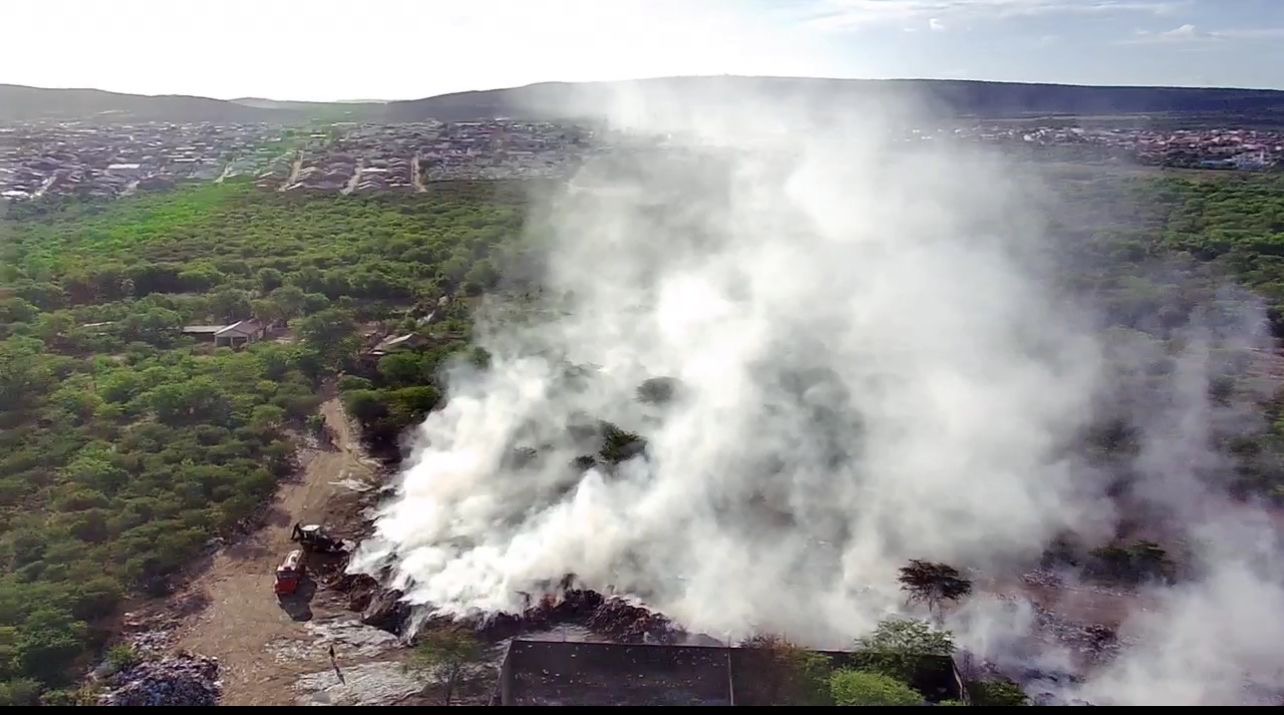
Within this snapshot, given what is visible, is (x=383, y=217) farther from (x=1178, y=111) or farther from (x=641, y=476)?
(x=1178, y=111)

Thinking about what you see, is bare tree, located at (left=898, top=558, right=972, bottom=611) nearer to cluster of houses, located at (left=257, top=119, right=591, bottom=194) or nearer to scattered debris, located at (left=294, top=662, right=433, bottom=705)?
scattered debris, located at (left=294, top=662, right=433, bottom=705)

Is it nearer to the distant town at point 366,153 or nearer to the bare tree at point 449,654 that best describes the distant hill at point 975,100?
the distant town at point 366,153

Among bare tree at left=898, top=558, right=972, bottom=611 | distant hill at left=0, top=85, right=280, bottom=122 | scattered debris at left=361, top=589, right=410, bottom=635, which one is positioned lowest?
scattered debris at left=361, top=589, right=410, bottom=635

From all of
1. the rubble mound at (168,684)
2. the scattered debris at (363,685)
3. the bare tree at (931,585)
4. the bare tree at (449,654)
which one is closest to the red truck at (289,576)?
the rubble mound at (168,684)

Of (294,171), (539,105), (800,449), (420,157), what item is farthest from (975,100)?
(800,449)

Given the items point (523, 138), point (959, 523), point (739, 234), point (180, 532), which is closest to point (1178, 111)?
point (523, 138)

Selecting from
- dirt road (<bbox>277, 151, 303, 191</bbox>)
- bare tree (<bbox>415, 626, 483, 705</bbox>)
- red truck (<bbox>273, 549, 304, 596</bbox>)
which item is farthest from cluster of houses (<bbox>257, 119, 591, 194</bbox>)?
Result: bare tree (<bbox>415, 626, 483, 705</bbox>)
